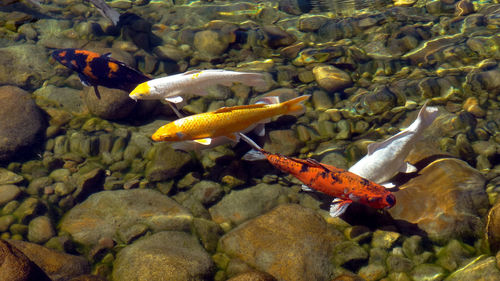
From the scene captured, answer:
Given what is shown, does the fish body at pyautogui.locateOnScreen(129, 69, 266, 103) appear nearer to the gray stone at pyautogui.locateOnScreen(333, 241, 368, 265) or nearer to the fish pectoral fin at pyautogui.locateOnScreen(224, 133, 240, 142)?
the fish pectoral fin at pyautogui.locateOnScreen(224, 133, 240, 142)

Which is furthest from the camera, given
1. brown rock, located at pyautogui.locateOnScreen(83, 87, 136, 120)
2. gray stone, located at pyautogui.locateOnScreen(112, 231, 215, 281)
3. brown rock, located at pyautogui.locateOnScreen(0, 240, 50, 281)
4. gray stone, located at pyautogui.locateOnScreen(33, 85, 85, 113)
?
gray stone, located at pyautogui.locateOnScreen(33, 85, 85, 113)

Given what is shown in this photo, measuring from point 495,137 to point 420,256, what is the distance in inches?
104

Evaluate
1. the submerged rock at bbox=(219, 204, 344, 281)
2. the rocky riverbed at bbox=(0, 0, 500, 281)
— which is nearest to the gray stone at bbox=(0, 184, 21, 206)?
the rocky riverbed at bbox=(0, 0, 500, 281)

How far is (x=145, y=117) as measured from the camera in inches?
269

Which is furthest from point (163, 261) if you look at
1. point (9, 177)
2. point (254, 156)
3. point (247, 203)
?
point (9, 177)

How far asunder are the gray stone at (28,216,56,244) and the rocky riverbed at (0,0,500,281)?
0.02 meters

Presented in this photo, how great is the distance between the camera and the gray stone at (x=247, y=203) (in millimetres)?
5270

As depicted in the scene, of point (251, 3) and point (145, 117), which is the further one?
point (251, 3)

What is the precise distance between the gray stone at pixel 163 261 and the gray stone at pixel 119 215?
35cm

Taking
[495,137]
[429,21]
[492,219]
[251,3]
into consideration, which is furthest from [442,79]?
[251,3]

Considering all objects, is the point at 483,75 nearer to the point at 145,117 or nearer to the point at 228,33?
the point at 228,33

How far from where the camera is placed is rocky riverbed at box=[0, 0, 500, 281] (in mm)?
4500

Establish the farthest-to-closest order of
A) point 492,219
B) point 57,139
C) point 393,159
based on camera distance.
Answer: point 57,139
point 393,159
point 492,219

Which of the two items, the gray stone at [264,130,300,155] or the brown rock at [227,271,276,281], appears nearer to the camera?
the brown rock at [227,271,276,281]
